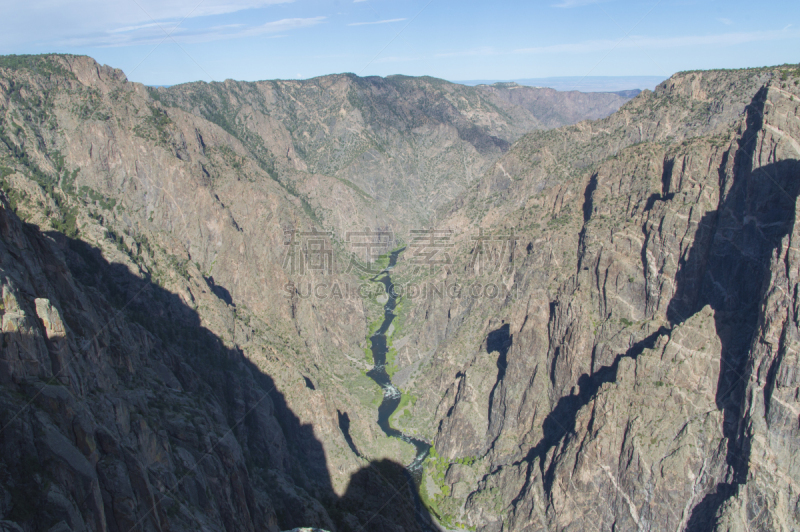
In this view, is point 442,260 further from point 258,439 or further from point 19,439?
point 19,439

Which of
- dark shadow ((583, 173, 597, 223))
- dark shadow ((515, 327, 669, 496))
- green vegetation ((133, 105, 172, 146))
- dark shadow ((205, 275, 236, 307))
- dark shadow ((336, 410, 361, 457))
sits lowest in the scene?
dark shadow ((336, 410, 361, 457))

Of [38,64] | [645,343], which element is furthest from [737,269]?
[38,64]

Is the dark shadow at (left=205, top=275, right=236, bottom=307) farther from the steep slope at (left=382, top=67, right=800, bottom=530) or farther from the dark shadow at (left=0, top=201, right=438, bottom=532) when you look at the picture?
the steep slope at (left=382, top=67, right=800, bottom=530)

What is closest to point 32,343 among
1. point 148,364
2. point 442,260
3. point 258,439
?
point 148,364

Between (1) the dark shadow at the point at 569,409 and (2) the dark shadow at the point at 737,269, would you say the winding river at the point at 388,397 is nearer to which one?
(1) the dark shadow at the point at 569,409

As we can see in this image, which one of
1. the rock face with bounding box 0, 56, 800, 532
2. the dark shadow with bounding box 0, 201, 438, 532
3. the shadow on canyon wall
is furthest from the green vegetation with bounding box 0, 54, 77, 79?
the shadow on canyon wall

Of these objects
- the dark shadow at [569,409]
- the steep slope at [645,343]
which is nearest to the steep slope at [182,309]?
the steep slope at [645,343]
